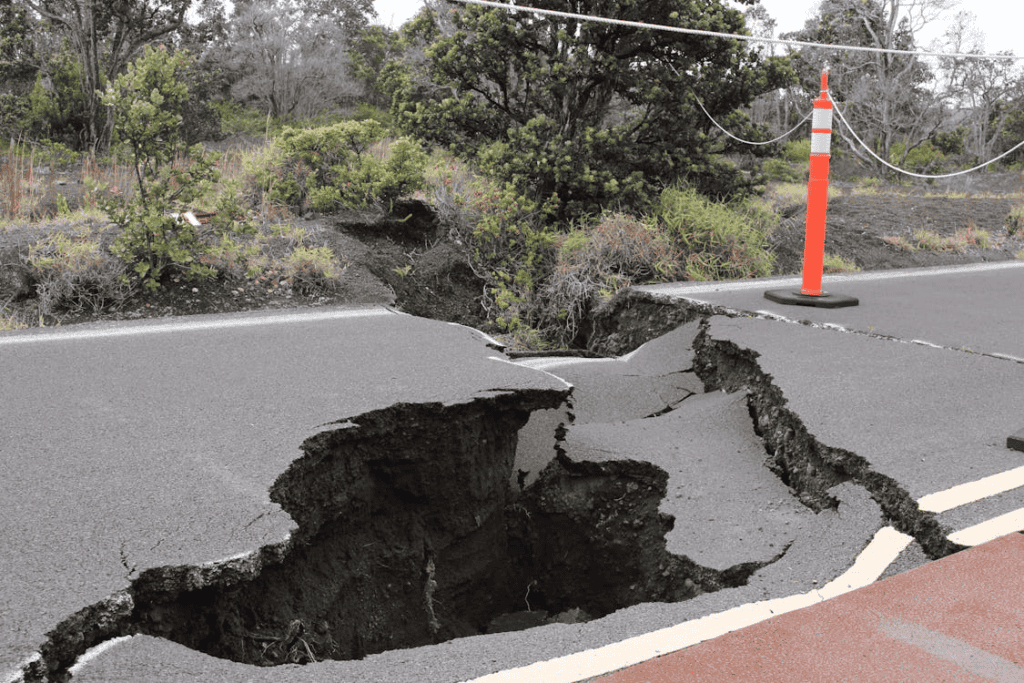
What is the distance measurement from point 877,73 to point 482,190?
2074 centimetres

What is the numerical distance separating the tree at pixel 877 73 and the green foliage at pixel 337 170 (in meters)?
19.0

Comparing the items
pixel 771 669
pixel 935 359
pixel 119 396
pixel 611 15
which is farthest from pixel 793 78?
pixel 771 669

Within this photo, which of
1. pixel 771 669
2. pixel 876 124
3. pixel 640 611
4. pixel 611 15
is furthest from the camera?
pixel 876 124

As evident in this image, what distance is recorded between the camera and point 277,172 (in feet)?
32.7

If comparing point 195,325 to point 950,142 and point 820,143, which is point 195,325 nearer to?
point 820,143

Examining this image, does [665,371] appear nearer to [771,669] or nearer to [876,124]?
[771,669]

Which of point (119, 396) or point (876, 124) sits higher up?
point (876, 124)

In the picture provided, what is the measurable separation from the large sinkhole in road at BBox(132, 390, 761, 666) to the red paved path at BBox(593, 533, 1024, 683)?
1.88ft

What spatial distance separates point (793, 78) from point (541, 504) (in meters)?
7.63

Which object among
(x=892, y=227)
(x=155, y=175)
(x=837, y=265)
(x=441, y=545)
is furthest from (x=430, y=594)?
(x=892, y=227)

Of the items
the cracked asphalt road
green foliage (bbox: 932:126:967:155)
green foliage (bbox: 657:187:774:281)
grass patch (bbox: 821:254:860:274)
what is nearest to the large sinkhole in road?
the cracked asphalt road

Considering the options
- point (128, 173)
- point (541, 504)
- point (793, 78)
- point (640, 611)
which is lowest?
point (541, 504)

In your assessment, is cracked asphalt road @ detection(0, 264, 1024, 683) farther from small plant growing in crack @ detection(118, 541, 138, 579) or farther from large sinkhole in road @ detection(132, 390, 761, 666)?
large sinkhole in road @ detection(132, 390, 761, 666)

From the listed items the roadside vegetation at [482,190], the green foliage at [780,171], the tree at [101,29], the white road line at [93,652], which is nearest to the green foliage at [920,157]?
the green foliage at [780,171]
